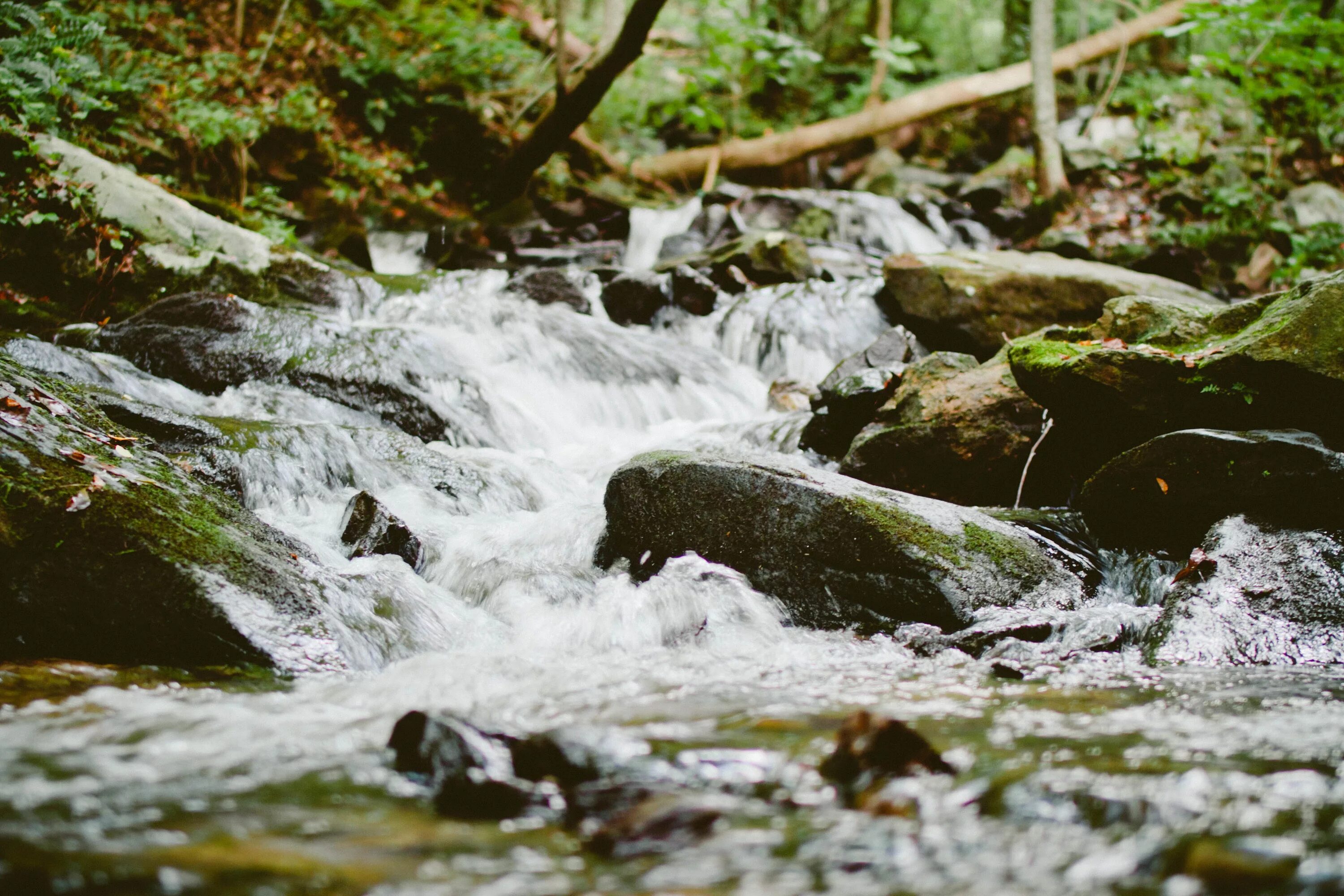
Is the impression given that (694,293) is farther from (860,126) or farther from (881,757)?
(881,757)

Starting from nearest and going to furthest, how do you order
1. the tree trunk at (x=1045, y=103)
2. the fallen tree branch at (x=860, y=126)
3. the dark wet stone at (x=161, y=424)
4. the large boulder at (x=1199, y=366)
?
the large boulder at (x=1199, y=366), the dark wet stone at (x=161, y=424), the tree trunk at (x=1045, y=103), the fallen tree branch at (x=860, y=126)

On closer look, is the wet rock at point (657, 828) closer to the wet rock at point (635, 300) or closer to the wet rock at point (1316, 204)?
the wet rock at point (635, 300)

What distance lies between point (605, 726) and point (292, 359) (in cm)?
528

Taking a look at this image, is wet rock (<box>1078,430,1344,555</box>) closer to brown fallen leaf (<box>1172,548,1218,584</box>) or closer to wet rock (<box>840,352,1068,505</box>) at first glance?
brown fallen leaf (<box>1172,548,1218,584</box>)

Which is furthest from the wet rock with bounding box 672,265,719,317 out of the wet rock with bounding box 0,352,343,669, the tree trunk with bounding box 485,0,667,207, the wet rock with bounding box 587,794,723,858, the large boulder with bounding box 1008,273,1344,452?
the wet rock with bounding box 587,794,723,858

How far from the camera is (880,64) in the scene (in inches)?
638

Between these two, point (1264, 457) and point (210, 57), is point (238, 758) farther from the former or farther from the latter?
point (210, 57)

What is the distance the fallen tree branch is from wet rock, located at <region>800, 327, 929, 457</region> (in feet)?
34.2

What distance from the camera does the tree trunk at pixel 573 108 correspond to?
30.1 ft

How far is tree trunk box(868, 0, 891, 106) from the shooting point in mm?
16438

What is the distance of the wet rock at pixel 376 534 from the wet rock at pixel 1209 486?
3.80 m

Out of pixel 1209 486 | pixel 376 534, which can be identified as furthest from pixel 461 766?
pixel 1209 486

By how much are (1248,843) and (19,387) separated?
15.3ft

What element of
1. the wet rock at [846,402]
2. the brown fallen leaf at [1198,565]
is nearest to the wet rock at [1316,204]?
the wet rock at [846,402]
